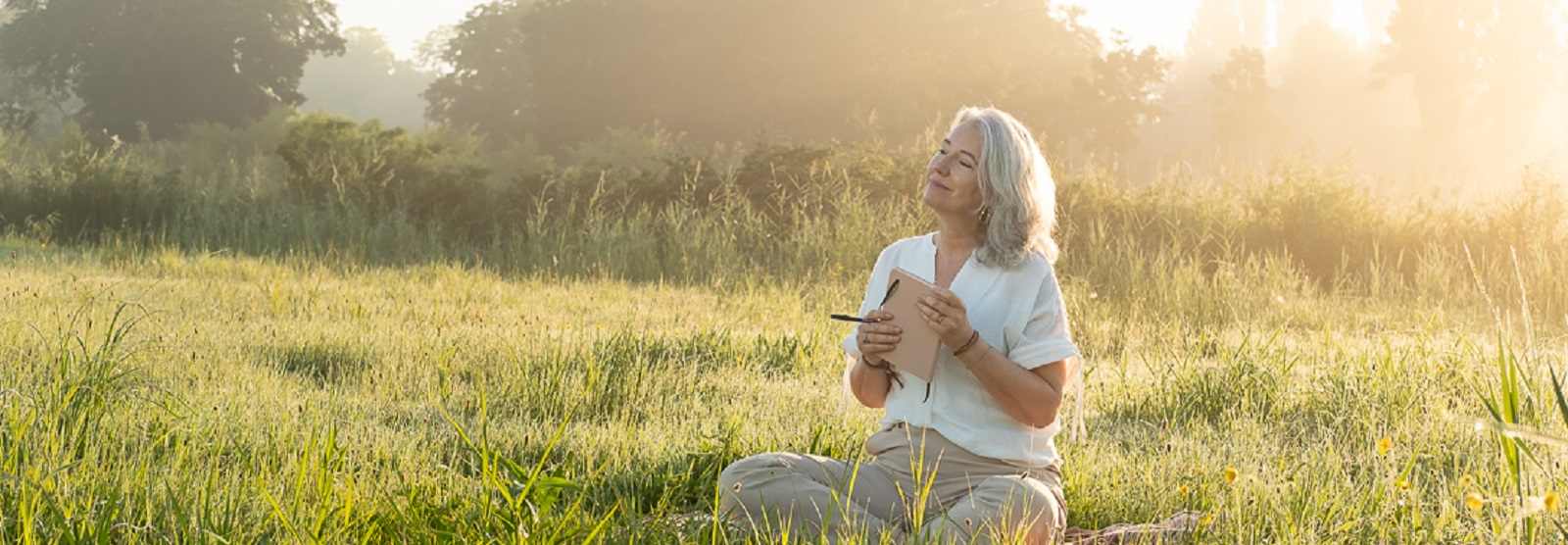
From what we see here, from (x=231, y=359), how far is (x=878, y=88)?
34217 mm

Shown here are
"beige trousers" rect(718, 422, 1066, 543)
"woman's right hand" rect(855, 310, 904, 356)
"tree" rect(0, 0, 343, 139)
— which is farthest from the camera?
"tree" rect(0, 0, 343, 139)

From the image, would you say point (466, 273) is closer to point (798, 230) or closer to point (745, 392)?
point (798, 230)

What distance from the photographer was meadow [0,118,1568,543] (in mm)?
3393

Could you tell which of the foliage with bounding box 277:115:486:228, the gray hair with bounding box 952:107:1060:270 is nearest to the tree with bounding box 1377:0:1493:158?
the foliage with bounding box 277:115:486:228

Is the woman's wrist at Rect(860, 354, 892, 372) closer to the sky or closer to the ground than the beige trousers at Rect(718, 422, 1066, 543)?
closer to the sky

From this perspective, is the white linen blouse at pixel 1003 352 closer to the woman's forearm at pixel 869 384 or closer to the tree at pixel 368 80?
the woman's forearm at pixel 869 384

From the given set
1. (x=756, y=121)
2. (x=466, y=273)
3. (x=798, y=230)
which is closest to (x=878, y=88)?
(x=756, y=121)

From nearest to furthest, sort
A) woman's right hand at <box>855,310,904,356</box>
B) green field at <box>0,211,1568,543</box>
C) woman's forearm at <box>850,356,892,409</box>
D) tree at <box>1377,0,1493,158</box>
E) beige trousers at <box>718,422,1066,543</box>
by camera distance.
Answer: green field at <box>0,211,1568,543</box>
beige trousers at <box>718,422,1066,543</box>
woman's right hand at <box>855,310,904,356</box>
woman's forearm at <box>850,356,892,409</box>
tree at <box>1377,0,1493,158</box>

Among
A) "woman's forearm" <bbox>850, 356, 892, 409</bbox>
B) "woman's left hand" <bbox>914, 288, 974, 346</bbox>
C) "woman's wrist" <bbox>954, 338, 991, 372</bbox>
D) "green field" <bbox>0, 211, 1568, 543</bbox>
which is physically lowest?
"green field" <bbox>0, 211, 1568, 543</bbox>

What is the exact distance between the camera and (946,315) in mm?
3332

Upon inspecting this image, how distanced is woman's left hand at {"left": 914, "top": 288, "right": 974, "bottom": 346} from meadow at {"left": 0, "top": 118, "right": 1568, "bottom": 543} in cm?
57

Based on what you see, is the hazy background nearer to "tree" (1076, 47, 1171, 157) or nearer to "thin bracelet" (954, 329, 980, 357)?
"tree" (1076, 47, 1171, 157)

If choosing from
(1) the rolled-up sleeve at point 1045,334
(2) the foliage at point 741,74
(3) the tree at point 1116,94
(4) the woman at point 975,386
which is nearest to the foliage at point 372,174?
(4) the woman at point 975,386

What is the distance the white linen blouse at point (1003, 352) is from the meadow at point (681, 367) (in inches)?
9.3
